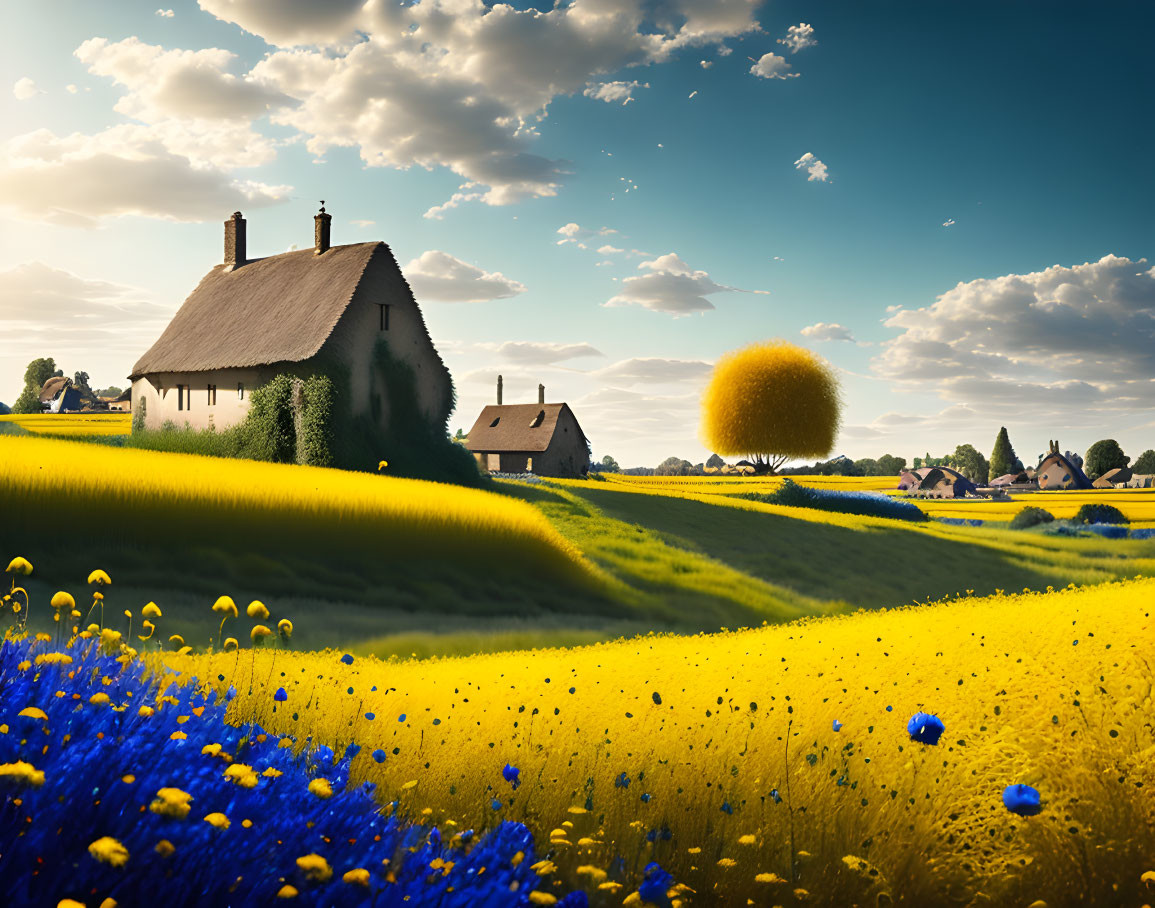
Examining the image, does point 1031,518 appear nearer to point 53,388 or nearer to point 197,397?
point 197,397

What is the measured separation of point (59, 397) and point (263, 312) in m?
62.9

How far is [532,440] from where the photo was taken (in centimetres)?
5562

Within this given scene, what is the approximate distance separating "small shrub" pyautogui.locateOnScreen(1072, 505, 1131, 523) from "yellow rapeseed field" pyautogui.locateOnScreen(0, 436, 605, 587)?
90.7ft

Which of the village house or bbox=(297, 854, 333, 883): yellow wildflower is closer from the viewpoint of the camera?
bbox=(297, 854, 333, 883): yellow wildflower

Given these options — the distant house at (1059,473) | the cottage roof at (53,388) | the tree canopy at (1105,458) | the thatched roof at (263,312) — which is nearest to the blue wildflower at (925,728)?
the thatched roof at (263,312)

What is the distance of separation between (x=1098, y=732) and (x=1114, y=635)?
303 centimetres

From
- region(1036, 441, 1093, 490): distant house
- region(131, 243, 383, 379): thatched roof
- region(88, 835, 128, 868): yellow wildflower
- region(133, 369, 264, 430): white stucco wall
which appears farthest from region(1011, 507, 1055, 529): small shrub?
region(1036, 441, 1093, 490): distant house

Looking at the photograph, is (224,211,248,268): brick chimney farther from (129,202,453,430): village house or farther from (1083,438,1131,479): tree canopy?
(1083,438,1131,479): tree canopy

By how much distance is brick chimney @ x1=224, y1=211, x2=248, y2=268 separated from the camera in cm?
3825

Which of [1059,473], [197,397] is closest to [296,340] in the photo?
[197,397]

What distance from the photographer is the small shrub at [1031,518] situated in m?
34.4

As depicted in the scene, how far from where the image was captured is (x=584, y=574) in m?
17.1

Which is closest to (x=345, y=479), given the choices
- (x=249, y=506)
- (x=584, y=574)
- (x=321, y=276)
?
(x=249, y=506)

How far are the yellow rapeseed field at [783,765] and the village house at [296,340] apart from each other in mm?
23139
